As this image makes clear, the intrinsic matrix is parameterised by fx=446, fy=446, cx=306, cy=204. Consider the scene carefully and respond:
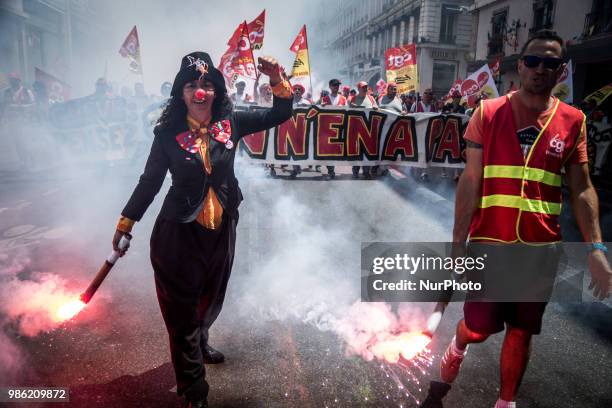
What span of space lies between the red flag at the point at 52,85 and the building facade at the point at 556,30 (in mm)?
14453

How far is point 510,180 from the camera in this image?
237 centimetres

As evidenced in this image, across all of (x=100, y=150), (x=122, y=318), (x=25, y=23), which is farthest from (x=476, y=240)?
(x=25, y=23)

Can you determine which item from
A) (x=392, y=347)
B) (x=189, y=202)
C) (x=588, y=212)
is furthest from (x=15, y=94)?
(x=588, y=212)

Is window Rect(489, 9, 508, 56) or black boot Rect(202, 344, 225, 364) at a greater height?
window Rect(489, 9, 508, 56)

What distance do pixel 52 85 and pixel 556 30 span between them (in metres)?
22.7

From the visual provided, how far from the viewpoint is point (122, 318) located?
3715mm

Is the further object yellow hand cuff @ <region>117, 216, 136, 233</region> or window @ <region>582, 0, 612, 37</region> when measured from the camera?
window @ <region>582, 0, 612, 37</region>

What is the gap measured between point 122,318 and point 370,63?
5129 centimetres

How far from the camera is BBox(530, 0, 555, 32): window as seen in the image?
72.6 ft

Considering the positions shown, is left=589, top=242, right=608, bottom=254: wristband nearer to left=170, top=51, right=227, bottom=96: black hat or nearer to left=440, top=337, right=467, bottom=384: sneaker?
left=440, top=337, right=467, bottom=384: sneaker

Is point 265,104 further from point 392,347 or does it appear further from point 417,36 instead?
point 417,36

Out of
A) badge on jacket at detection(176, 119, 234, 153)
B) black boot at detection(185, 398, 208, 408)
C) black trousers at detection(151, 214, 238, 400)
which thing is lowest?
black boot at detection(185, 398, 208, 408)

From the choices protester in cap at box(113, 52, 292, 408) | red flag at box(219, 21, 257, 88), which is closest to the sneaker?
protester in cap at box(113, 52, 292, 408)

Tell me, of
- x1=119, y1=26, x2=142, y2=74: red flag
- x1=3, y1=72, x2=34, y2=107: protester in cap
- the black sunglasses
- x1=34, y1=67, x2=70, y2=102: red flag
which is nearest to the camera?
the black sunglasses
